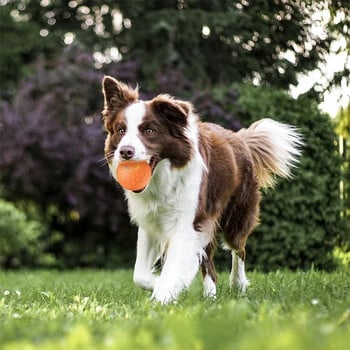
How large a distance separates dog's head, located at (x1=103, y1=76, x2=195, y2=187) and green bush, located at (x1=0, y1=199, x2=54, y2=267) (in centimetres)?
747

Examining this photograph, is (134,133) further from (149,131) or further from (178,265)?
(178,265)

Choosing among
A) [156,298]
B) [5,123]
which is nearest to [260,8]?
[156,298]

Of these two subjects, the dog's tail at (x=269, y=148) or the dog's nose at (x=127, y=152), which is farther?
the dog's tail at (x=269, y=148)

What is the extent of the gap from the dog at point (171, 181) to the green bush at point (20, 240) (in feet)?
23.6

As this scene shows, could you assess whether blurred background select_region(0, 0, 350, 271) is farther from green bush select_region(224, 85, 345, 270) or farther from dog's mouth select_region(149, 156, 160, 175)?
dog's mouth select_region(149, 156, 160, 175)

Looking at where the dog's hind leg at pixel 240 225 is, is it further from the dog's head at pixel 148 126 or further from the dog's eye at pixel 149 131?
the dog's eye at pixel 149 131

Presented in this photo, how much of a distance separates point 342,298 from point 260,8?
2.82 meters

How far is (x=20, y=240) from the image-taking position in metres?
12.6

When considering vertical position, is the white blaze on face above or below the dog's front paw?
above

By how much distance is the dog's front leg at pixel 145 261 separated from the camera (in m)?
5.40

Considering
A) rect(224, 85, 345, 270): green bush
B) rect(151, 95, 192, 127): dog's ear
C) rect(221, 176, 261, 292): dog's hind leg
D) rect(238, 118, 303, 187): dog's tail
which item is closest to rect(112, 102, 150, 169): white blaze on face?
rect(151, 95, 192, 127): dog's ear

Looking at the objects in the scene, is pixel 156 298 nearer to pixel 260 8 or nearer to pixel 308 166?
pixel 260 8

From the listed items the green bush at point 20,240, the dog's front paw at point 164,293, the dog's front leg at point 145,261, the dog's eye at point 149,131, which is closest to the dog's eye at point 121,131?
the dog's eye at point 149,131

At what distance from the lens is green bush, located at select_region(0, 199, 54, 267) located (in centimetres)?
1244
